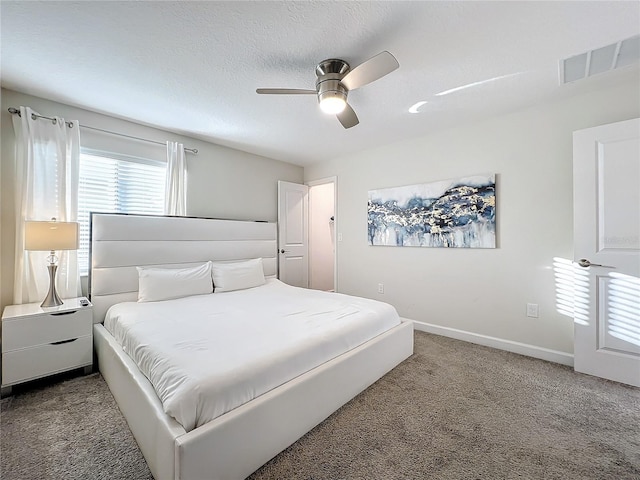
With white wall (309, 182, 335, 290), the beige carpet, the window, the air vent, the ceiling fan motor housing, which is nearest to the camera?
the beige carpet

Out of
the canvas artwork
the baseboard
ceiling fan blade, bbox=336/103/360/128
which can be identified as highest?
ceiling fan blade, bbox=336/103/360/128

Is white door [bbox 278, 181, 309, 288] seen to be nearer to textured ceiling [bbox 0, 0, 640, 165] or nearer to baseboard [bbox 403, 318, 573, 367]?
textured ceiling [bbox 0, 0, 640, 165]

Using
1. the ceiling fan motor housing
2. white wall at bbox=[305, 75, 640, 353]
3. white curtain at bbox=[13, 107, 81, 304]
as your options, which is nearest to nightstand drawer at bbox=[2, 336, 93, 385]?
white curtain at bbox=[13, 107, 81, 304]

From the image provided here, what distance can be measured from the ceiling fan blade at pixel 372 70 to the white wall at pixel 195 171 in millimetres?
2233

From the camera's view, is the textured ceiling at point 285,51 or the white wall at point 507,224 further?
the white wall at point 507,224

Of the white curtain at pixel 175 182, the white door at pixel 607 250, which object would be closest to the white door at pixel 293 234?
the white curtain at pixel 175 182

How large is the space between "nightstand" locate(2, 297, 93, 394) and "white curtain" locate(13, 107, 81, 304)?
0.23 meters

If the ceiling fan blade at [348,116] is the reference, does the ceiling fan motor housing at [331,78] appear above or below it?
above

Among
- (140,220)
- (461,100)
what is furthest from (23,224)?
(461,100)

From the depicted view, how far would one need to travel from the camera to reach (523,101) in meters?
2.65

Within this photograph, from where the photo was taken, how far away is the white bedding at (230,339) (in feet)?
4.43

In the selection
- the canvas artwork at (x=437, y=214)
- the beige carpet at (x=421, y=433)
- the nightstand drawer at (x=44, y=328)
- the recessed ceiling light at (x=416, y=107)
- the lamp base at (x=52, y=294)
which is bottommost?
the beige carpet at (x=421, y=433)

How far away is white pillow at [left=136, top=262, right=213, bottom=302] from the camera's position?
2.83 metres

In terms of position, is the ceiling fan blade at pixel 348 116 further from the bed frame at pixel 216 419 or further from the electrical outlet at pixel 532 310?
the electrical outlet at pixel 532 310
